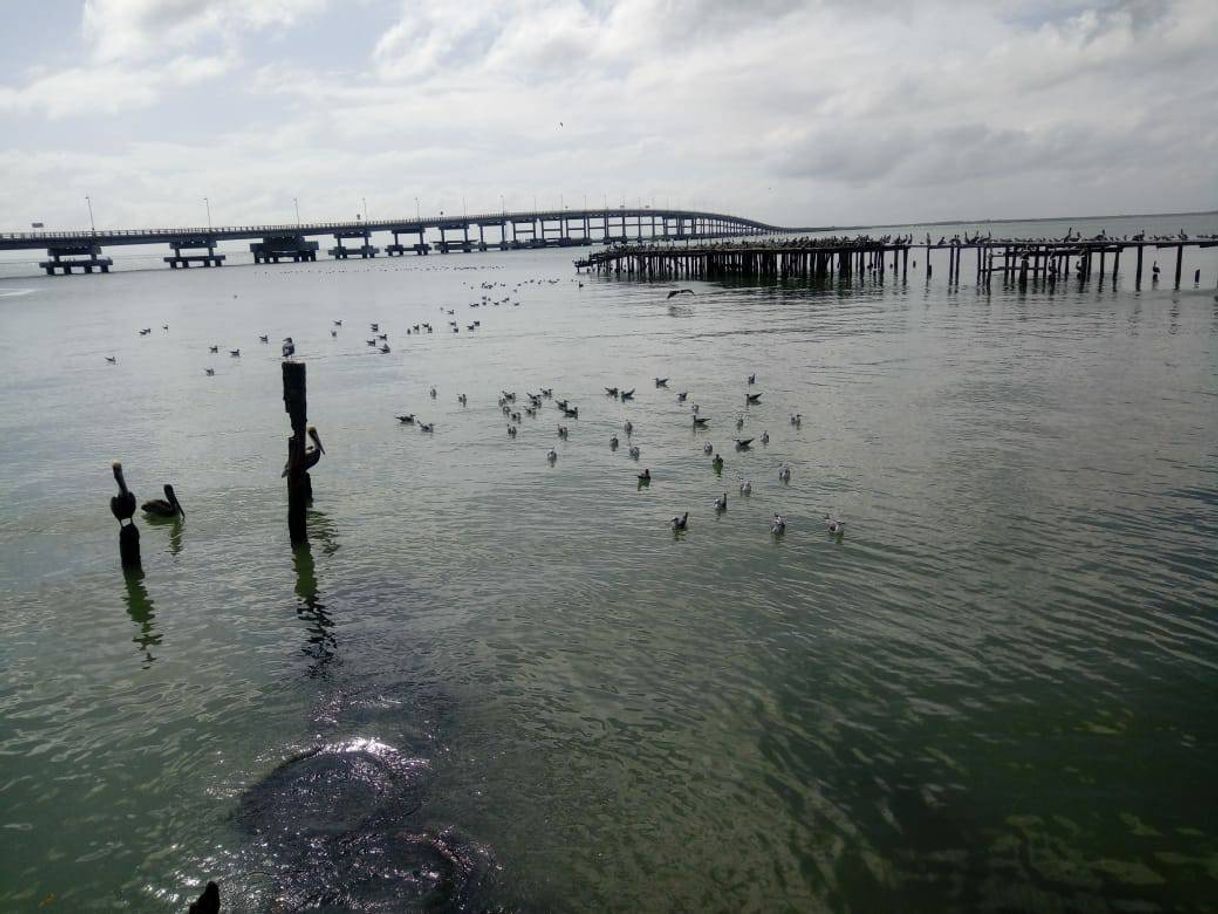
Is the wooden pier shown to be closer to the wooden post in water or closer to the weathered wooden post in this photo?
the wooden post in water

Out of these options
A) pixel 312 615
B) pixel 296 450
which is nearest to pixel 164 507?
pixel 296 450

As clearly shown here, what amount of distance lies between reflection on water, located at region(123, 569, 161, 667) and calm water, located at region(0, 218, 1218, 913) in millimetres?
100

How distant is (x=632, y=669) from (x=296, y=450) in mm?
8672

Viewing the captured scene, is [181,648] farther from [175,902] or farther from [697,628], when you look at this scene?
[697,628]

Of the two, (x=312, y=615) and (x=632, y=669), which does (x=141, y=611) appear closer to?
(x=312, y=615)

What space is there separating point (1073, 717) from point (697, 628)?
17.2ft

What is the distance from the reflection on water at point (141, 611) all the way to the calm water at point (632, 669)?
100mm

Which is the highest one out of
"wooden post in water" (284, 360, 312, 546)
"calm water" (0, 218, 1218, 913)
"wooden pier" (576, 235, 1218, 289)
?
"wooden pier" (576, 235, 1218, 289)

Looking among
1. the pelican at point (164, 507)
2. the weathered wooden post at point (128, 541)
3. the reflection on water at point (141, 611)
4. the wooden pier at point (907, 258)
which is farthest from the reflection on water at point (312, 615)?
the wooden pier at point (907, 258)

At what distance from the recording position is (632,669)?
1205cm

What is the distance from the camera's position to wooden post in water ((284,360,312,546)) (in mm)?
16656

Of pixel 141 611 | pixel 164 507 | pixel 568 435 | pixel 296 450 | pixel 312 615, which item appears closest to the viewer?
pixel 312 615

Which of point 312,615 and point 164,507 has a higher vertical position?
point 164,507

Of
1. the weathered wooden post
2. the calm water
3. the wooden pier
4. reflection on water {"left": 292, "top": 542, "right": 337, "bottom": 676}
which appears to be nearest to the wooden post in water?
reflection on water {"left": 292, "top": 542, "right": 337, "bottom": 676}
